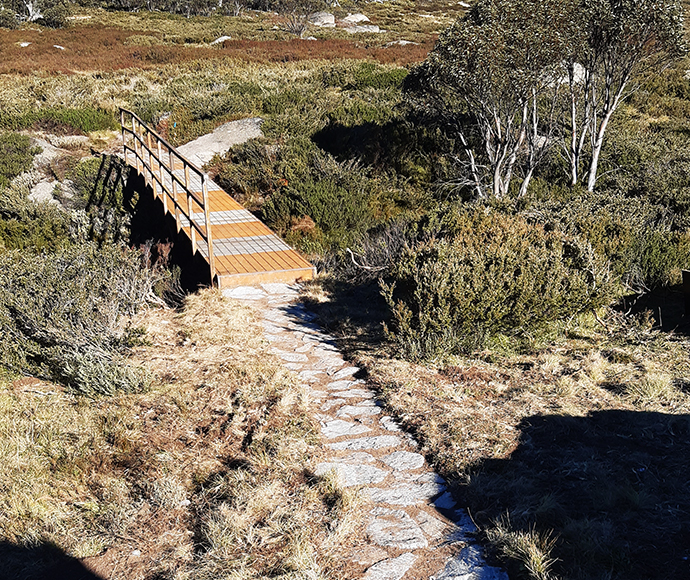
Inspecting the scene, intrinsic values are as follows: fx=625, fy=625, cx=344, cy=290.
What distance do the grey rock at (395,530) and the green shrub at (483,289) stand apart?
1.89m

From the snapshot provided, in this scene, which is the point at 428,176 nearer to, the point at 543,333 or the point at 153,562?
the point at 543,333

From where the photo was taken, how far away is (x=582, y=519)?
2973 mm

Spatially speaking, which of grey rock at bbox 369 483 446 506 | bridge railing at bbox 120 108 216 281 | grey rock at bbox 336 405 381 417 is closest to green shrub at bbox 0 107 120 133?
bridge railing at bbox 120 108 216 281

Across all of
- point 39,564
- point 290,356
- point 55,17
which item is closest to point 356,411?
point 290,356

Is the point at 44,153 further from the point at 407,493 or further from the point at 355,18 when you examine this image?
the point at 355,18

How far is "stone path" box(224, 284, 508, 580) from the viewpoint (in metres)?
2.84

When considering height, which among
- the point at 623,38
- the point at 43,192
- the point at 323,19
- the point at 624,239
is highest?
the point at 323,19

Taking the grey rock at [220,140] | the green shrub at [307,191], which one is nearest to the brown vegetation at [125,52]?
the grey rock at [220,140]

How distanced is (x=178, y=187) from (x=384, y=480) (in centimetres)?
925

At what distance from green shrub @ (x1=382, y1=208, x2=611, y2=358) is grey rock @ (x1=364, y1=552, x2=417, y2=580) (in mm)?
2219

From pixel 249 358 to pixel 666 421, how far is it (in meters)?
3.05

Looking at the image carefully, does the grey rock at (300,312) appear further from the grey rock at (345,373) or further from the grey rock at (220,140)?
the grey rock at (220,140)

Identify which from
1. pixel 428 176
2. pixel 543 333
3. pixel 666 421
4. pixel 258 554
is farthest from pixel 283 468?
pixel 428 176

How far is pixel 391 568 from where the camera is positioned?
2.81 m
